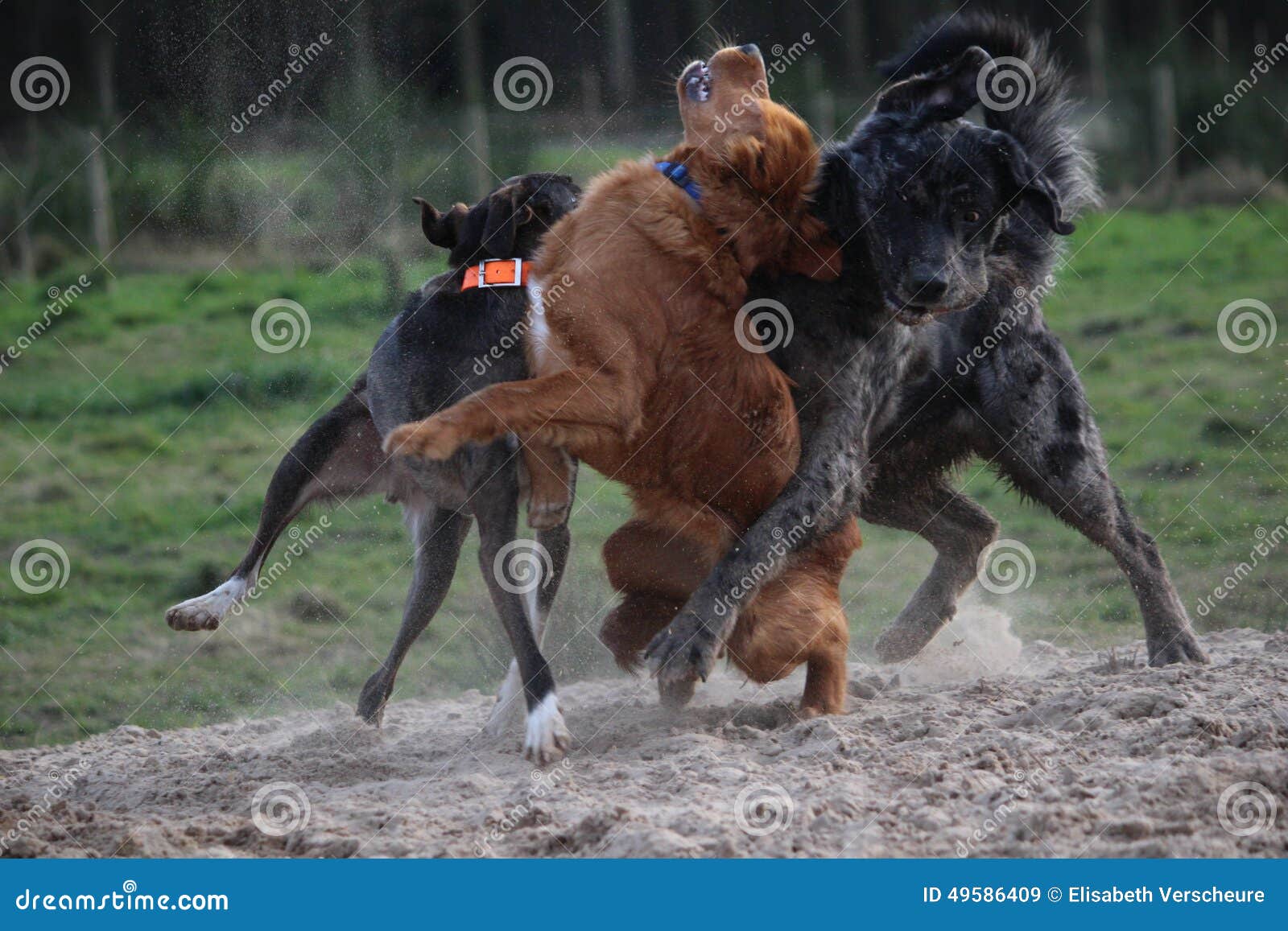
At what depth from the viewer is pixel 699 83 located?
4.57 meters

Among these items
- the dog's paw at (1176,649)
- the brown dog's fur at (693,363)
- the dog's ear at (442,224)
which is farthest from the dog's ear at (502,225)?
the dog's paw at (1176,649)

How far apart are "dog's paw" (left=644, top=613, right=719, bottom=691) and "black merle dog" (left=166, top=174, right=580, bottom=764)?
55 centimetres

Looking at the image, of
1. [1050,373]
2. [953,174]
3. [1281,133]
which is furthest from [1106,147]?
[953,174]

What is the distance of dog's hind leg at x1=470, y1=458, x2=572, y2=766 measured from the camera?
5031 millimetres

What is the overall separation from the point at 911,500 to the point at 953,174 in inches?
71.1

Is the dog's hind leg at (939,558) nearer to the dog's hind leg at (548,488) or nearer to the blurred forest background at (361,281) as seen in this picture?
the blurred forest background at (361,281)

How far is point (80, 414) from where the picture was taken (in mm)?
9734

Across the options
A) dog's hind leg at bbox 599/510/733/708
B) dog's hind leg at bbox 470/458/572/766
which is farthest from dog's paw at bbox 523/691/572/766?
dog's hind leg at bbox 599/510/733/708

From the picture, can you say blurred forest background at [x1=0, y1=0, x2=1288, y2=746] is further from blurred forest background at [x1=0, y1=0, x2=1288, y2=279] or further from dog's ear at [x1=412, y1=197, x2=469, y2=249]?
dog's ear at [x1=412, y1=197, x2=469, y2=249]

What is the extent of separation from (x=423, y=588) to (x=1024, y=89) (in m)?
3.31

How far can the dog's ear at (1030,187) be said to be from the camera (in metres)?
4.94

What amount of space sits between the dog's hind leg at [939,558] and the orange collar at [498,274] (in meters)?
2.06

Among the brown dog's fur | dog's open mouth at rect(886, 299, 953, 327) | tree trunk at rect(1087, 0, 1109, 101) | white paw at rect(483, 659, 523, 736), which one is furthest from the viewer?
tree trunk at rect(1087, 0, 1109, 101)

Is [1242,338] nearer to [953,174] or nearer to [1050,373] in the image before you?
[1050,373]
